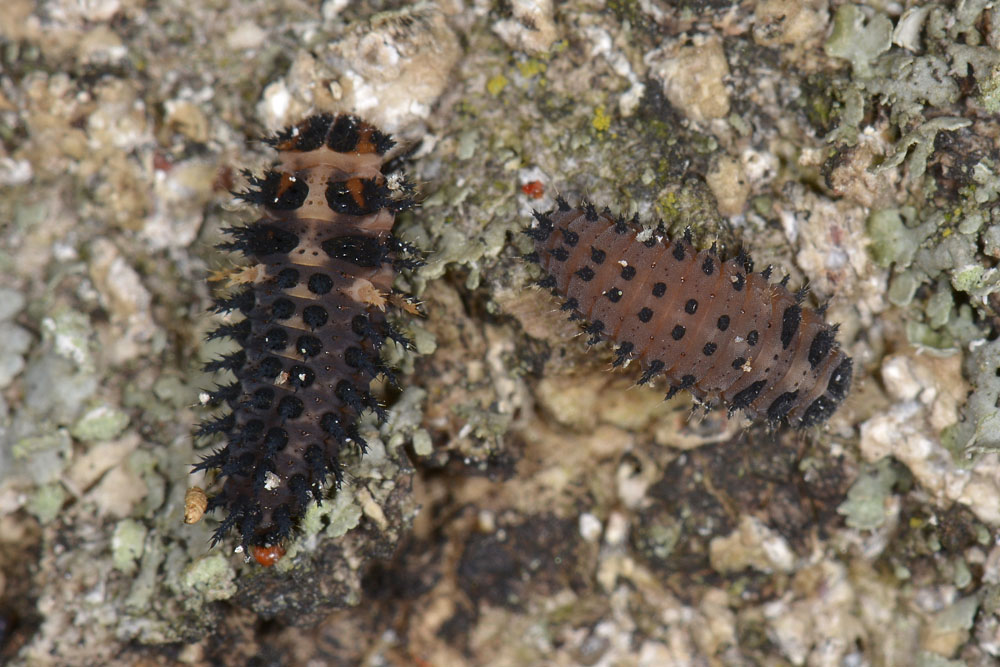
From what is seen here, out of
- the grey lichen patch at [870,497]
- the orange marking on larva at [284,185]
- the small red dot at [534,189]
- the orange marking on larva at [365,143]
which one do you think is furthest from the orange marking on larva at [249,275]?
the grey lichen patch at [870,497]

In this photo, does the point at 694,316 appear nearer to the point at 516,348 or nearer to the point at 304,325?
the point at 516,348

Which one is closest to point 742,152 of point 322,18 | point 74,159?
point 322,18

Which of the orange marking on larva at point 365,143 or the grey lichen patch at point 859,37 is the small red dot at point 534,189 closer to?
the orange marking on larva at point 365,143

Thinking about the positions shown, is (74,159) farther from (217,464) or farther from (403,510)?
(403,510)

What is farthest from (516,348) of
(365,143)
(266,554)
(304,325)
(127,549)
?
(127,549)

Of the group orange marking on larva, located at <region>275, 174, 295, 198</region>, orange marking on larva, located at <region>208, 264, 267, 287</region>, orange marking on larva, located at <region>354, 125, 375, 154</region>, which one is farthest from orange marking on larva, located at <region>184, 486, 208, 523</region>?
orange marking on larva, located at <region>354, 125, 375, 154</region>
